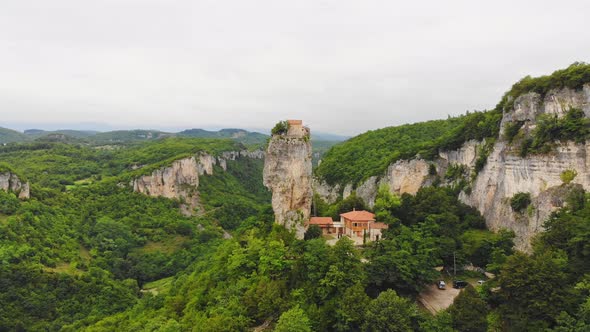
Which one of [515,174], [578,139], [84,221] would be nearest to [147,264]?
[84,221]

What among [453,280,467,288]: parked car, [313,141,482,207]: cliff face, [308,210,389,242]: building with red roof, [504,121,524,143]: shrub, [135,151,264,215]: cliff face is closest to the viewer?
[453,280,467,288]: parked car

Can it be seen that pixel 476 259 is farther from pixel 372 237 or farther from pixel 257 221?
pixel 257 221

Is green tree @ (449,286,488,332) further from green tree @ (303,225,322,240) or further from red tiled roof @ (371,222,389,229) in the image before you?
red tiled roof @ (371,222,389,229)

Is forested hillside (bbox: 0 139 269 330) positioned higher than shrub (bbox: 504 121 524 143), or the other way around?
shrub (bbox: 504 121 524 143)

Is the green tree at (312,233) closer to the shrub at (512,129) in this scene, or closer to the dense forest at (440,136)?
the dense forest at (440,136)

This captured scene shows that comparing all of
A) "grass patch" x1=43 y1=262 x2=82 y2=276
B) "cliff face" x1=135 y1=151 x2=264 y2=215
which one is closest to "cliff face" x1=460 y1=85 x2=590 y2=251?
"grass patch" x1=43 y1=262 x2=82 y2=276

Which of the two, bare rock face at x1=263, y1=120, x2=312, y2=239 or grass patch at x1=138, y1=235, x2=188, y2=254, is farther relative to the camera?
grass patch at x1=138, y1=235, x2=188, y2=254

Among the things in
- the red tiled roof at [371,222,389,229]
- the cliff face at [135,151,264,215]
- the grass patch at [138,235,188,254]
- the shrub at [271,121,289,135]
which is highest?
the shrub at [271,121,289,135]
